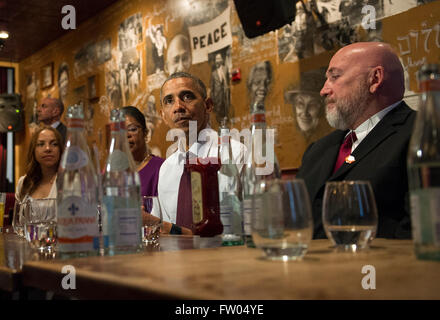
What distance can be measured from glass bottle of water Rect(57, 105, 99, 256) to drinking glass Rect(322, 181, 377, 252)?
44 cm

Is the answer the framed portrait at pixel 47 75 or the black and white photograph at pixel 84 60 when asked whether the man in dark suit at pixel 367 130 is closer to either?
the black and white photograph at pixel 84 60

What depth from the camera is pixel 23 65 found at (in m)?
8.36

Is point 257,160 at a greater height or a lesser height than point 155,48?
lesser

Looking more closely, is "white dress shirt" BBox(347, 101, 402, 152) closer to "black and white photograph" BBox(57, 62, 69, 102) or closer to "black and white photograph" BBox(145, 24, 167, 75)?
"black and white photograph" BBox(145, 24, 167, 75)

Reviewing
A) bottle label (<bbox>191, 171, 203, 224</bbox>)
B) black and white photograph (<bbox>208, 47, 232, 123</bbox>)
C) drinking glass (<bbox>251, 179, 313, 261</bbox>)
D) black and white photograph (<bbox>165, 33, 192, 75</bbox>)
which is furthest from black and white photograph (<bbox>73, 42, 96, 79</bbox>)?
drinking glass (<bbox>251, 179, 313, 261</bbox>)

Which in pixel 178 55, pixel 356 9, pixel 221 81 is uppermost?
pixel 178 55

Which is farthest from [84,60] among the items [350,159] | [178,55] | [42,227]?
[42,227]

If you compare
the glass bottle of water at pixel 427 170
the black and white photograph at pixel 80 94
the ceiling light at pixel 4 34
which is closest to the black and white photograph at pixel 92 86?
the black and white photograph at pixel 80 94

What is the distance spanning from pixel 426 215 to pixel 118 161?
63cm

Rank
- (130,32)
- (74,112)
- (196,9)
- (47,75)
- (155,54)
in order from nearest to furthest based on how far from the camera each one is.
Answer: (74,112) < (196,9) < (155,54) < (130,32) < (47,75)

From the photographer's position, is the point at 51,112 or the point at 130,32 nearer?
the point at 130,32

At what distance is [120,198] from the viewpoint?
1016mm

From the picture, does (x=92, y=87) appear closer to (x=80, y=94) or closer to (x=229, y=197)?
(x=80, y=94)
